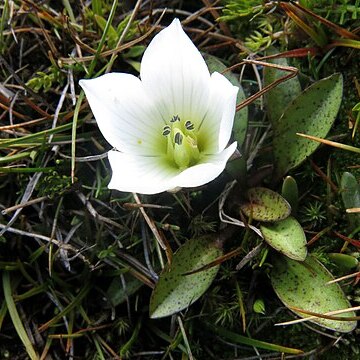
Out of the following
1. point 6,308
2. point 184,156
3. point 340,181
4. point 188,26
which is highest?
point 188,26

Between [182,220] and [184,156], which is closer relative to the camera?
[184,156]

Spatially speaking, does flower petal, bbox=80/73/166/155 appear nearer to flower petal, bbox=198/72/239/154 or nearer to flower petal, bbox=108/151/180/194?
flower petal, bbox=108/151/180/194

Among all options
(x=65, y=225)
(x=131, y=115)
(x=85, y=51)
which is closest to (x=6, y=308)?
(x=65, y=225)

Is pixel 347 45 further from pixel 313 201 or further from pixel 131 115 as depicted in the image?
pixel 131 115

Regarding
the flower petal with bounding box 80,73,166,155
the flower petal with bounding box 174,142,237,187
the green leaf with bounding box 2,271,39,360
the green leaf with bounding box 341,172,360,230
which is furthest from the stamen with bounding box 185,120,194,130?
the green leaf with bounding box 2,271,39,360

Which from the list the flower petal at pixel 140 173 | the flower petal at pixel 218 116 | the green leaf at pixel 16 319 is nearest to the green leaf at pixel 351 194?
the flower petal at pixel 218 116

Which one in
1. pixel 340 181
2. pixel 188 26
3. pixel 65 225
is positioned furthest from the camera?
pixel 188 26

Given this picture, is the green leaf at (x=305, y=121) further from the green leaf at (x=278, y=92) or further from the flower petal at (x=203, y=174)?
the flower petal at (x=203, y=174)

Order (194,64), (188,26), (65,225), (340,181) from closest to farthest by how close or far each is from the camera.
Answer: (194,64), (340,181), (65,225), (188,26)
